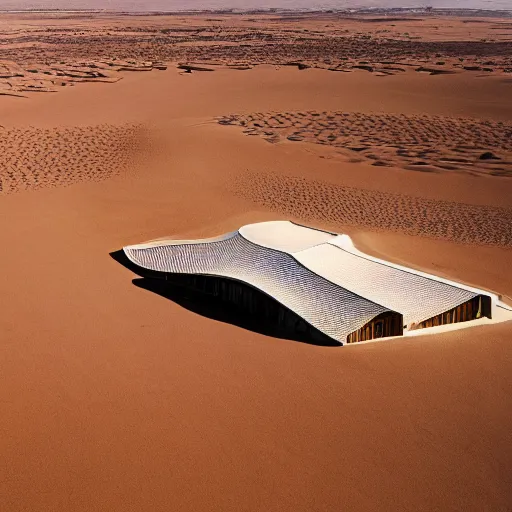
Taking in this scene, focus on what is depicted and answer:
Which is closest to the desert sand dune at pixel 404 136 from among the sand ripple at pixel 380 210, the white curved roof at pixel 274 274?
the sand ripple at pixel 380 210

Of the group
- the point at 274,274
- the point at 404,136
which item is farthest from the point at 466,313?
the point at 404,136

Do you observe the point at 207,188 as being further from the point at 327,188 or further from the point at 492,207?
the point at 492,207

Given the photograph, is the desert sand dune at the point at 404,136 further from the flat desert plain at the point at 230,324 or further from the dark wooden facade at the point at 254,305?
the dark wooden facade at the point at 254,305

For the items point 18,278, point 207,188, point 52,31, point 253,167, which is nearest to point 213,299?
point 18,278

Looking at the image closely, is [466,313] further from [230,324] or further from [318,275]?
[230,324]

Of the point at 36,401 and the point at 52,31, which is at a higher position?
the point at 52,31

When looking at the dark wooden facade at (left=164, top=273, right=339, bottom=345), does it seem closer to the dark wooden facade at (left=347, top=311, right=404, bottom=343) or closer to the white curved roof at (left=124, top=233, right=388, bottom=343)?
the white curved roof at (left=124, top=233, right=388, bottom=343)
